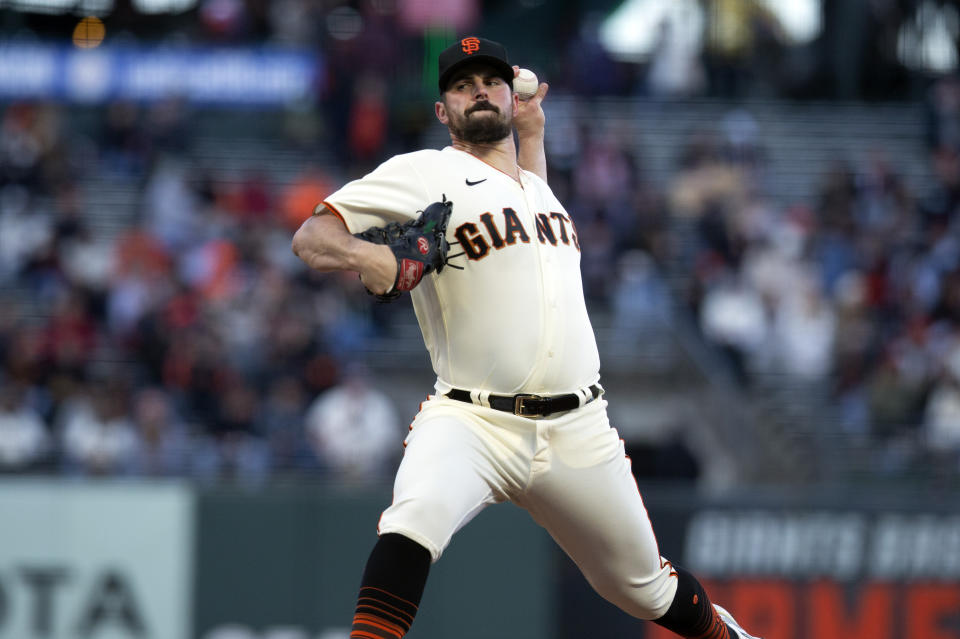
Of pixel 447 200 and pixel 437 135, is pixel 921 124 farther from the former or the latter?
pixel 447 200

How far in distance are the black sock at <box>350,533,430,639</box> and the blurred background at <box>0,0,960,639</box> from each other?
4703 millimetres

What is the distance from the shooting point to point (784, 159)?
1736cm

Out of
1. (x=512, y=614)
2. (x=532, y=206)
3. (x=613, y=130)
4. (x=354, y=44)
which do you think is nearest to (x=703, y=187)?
(x=613, y=130)

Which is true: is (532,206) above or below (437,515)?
above

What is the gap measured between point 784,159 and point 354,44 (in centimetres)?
535

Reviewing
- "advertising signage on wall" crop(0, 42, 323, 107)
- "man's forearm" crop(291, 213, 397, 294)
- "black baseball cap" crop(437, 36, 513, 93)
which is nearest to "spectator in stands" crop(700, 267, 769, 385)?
"advertising signage on wall" crop(0, 42, 323, 107)

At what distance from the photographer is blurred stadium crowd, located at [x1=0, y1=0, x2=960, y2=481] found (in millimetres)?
11250

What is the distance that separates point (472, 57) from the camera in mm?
4711

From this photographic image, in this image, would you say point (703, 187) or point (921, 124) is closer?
point (703, 187)

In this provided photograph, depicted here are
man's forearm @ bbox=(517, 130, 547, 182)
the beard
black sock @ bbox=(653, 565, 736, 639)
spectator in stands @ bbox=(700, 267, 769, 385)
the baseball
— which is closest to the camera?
the beard

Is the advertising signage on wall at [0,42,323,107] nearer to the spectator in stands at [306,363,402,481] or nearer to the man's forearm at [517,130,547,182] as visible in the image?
the spectator in stands at [306,363,402,481]

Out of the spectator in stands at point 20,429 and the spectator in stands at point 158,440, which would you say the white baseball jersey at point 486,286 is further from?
the spectator in stands at point 20,429

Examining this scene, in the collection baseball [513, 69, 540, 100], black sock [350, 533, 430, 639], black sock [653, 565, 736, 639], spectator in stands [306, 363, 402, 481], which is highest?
baseball [513, 69, 540, 100]

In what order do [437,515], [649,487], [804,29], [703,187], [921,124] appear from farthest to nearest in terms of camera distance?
[804,29]
[921,124]
[703,187]
[649,487]
[437,515]
